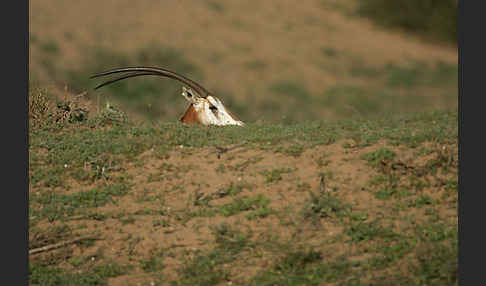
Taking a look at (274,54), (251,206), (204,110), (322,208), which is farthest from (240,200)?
(274,54)

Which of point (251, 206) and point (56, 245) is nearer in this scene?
point (56, 245)

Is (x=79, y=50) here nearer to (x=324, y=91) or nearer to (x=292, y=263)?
(x=324, y=91)

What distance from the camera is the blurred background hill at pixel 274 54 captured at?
15.2m

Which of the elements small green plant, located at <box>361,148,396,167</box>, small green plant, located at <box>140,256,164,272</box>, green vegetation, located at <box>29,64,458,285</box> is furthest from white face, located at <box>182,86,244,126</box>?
small green plant, located at <box>140,256,164,272</box>

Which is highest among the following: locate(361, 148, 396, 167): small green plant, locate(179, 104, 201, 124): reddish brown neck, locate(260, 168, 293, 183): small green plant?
locate(179, 104, 201, 124): reddish brown neck

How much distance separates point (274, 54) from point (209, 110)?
8711mm

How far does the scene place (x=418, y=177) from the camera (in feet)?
19.6

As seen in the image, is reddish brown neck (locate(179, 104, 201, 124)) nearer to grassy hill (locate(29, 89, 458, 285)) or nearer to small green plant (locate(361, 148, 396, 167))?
grassy hill (locate(29, 89, 458, 285))

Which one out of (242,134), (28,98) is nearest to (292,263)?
(242,134)

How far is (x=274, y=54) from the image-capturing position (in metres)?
17.8

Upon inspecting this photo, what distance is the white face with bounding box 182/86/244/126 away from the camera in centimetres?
917

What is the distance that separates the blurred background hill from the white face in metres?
3.93

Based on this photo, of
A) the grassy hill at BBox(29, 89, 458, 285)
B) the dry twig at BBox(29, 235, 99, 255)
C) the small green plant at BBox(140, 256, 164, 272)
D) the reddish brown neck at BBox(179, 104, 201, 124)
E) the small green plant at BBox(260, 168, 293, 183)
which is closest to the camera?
the grassy hill at BBox(29, 89, 458, 285)

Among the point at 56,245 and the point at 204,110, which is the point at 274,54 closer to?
the point at 204,110
